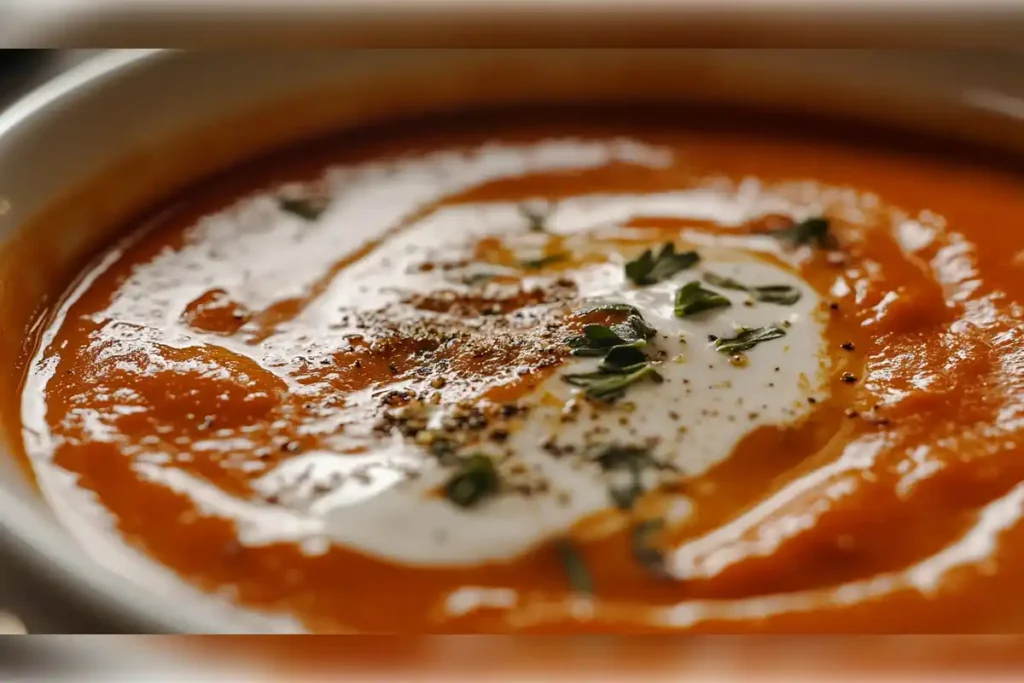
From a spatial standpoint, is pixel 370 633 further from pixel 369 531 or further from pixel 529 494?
pixel 529 494

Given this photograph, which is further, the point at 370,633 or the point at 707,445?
the point at 707,445

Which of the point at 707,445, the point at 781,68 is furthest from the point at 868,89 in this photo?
the point at 707,445

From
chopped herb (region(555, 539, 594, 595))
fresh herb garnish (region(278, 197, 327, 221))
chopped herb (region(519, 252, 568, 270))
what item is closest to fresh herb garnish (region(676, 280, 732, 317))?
chopped herb (region(519, 252, 568, 270))

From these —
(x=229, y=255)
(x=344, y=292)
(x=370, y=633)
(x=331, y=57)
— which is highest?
(x=331, y=57)

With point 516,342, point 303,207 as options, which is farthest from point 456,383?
point 303,207

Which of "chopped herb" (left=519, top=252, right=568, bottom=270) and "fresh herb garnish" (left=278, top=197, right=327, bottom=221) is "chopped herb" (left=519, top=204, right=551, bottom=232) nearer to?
"chopped herb" (left=519, top=252, right=568, bottom=270)

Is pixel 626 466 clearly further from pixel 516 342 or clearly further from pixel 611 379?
pixel 516 342

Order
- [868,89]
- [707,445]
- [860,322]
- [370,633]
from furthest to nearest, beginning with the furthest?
[868,89] → [860,322] → [707,445] → [370,633]
